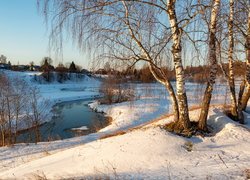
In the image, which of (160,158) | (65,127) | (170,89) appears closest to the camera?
(160,158)

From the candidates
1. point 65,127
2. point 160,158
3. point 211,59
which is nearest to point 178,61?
point 211,59

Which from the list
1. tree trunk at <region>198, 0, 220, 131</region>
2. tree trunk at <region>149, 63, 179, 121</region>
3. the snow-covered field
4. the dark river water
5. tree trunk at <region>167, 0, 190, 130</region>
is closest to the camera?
the snow-covered field

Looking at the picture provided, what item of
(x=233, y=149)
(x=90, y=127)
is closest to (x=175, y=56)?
(x=233, y=149)

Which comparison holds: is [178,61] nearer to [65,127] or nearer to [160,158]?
[160,158]

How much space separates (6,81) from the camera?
2127 cm

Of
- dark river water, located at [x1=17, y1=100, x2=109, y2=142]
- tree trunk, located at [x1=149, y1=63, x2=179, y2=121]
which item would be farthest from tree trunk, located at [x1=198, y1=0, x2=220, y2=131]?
dark river water, located at [x1=17, y1=100, x2=109, y2=142]

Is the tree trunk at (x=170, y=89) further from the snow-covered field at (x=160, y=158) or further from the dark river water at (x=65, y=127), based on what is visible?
the dark river water at (x=65, y=127)

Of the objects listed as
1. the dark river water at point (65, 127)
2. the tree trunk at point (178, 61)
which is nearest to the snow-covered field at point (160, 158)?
the tree trunk at point (178, 61)

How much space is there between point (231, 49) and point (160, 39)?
3744 mm

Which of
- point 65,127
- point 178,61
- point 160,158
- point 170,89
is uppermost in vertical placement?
point 178,61

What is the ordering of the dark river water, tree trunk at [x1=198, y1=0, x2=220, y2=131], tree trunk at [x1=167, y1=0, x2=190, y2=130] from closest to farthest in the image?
tree trunk at [x1=167, y1=0, x2=190, y2=130], tree trunk at [x1=198, y1=0, x2=220, y2=131], the dark river water

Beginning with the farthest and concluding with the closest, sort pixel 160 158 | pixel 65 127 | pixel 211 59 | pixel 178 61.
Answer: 1. pixel 65 127
2. pixel 211 59
3. pixel 178 61
4. pixel 160 158

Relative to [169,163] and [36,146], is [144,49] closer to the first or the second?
[169,163]

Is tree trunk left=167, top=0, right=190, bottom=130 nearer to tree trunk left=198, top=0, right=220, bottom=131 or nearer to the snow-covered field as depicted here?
tree trunk left=198, top=0, right=220, bottom=131
